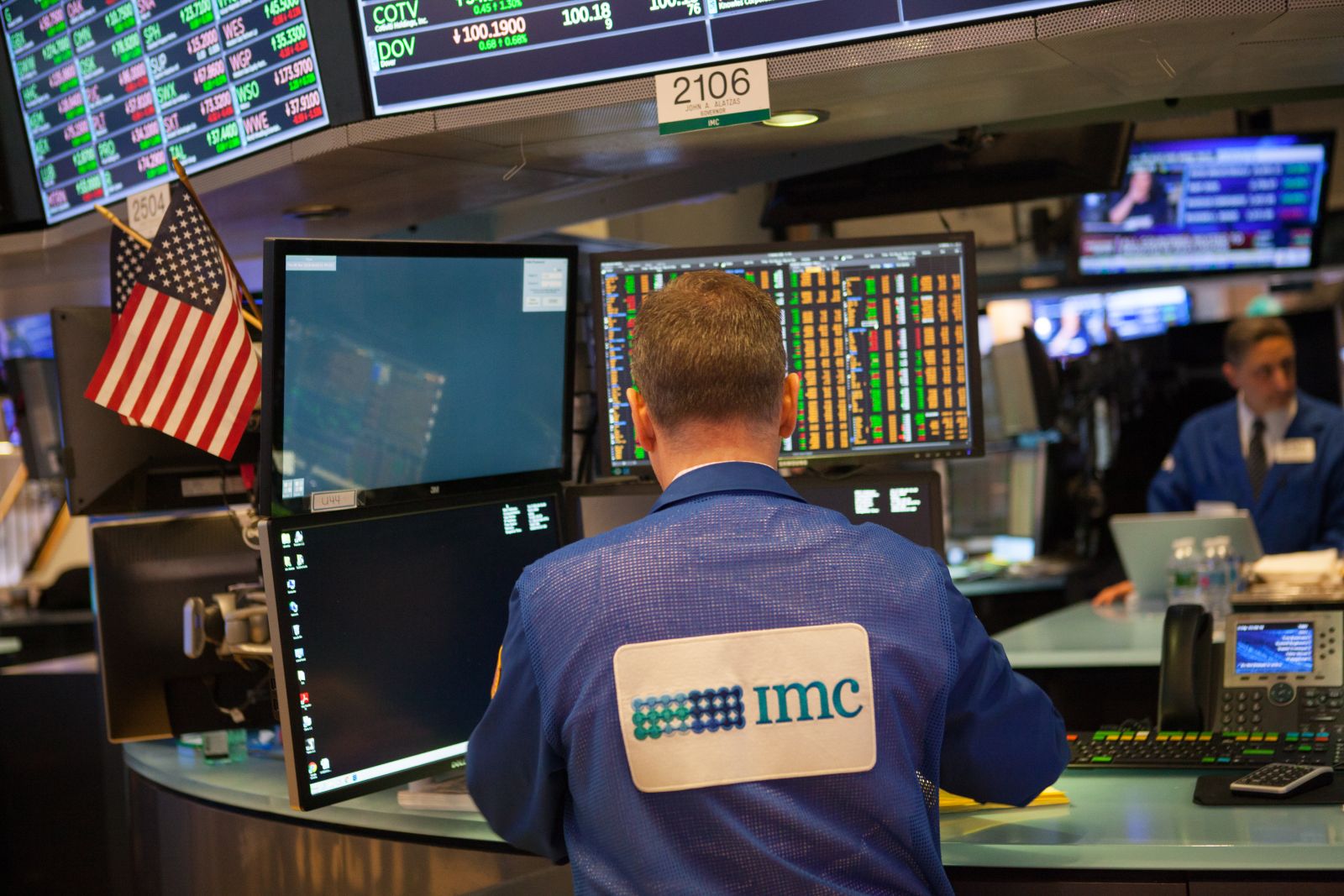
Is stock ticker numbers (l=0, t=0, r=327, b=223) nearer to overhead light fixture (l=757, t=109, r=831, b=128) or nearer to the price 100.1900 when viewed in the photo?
the price 100.1900

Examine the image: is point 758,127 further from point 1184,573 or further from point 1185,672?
point 1184,573

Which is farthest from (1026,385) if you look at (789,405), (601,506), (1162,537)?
(789,405)

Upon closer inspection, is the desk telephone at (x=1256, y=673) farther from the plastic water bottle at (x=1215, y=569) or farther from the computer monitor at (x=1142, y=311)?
the computer monitor at (x=1142, y=311)

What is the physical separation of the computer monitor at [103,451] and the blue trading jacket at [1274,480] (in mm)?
3549

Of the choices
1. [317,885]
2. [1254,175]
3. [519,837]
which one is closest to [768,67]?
[519,837]

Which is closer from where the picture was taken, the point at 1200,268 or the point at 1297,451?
the point at 1297,451

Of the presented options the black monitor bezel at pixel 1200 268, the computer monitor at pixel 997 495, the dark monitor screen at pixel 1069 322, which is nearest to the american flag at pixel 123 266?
the black monitor bezel at pixel 1200 268

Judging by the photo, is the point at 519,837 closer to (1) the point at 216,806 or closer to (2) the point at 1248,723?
(1) the point at 216,806

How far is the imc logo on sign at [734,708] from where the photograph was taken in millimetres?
1390

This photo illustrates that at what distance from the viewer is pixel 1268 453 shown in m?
4.91

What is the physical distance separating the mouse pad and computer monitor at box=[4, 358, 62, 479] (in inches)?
127

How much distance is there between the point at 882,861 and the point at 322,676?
36.0 inches

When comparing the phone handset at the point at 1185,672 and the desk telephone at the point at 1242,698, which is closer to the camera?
the desk telephone at the point at 1242,698

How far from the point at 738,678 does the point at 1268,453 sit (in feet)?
13.4
